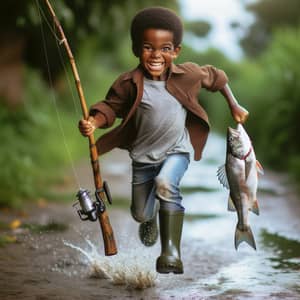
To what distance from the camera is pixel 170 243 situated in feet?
15.5

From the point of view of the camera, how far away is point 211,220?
8.73 meters

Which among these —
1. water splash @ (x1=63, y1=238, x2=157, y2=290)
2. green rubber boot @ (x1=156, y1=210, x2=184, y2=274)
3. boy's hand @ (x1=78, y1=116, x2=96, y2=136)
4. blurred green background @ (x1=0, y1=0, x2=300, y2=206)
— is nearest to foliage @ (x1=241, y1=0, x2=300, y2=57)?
blurred green background @ (x1=0, y1=0, x2=300, y2=206)

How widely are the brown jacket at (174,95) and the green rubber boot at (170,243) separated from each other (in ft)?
1.73

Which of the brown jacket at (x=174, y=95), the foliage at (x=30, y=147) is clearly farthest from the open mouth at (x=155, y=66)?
the foliage at (x=30, y=147)

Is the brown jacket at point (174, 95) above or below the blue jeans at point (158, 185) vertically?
above

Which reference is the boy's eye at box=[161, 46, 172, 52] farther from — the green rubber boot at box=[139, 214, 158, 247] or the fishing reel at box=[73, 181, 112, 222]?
the green rubber boot at box=[139, 214, 158, 247]

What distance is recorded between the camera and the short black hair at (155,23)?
15.1ft

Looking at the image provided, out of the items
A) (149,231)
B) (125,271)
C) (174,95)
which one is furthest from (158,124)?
(149,231)

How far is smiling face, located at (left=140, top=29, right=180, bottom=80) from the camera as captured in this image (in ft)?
15.1

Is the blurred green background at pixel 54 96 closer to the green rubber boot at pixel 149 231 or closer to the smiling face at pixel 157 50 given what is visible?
the green rubber boot at pixel 149 231

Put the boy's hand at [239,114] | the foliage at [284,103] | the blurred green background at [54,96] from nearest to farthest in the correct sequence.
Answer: the boy's hand at [239,114], the blurred green background at [54,96], the foliage at [284,103]

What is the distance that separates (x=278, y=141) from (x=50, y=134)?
15.8 feet

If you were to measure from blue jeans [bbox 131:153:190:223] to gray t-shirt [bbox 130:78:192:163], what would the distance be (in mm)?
67

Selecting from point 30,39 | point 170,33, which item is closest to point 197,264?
point 170,33
